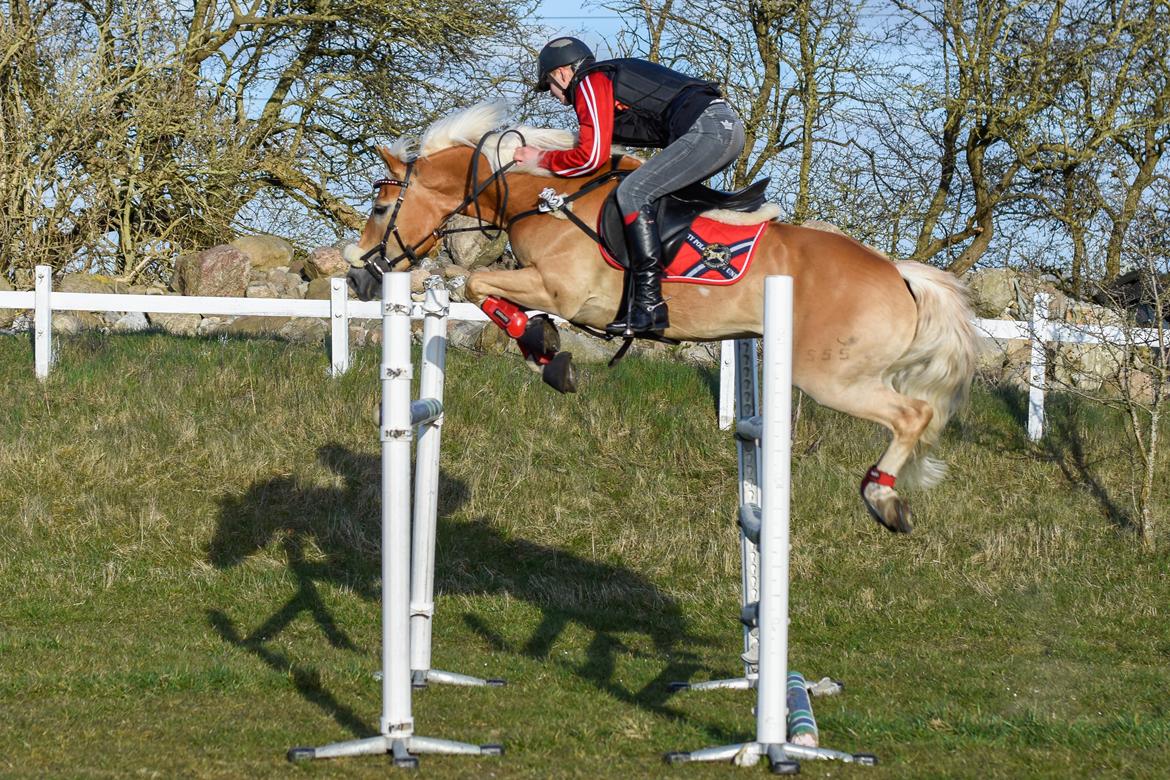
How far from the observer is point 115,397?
1094 cm

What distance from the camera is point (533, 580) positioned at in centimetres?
878

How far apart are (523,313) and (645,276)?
0.61 m

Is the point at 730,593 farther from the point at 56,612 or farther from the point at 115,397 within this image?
the point at 115,397

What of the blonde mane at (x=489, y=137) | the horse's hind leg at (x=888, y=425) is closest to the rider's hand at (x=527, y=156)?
the blonde mane at (x=489, y=137)

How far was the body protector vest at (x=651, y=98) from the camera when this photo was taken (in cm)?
596

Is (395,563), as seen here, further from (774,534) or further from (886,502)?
(886,502)

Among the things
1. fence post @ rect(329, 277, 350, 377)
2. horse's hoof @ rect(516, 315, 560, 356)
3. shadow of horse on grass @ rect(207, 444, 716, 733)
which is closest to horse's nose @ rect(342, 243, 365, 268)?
horse's hoof @ rect(516, 315, 560, 356)

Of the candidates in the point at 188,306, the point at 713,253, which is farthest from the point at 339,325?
the point at 713,253

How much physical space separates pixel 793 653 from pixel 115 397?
6428 mm

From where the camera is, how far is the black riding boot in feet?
19.1

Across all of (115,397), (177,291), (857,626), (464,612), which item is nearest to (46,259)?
(177,291)

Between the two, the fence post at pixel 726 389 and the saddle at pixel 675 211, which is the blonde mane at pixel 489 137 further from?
the fence post at pixel 726 389

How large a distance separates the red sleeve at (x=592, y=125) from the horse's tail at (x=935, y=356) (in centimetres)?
148

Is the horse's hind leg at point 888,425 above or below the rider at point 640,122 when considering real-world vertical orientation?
below
